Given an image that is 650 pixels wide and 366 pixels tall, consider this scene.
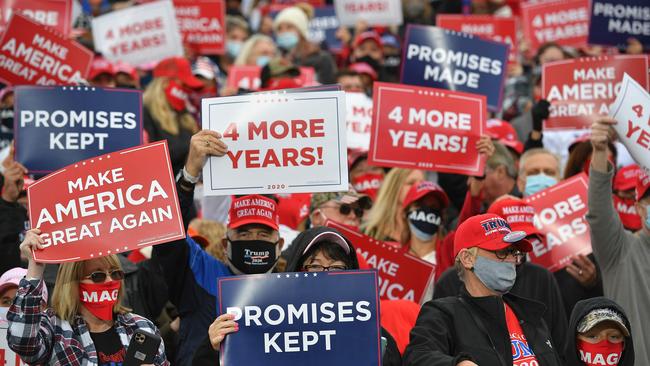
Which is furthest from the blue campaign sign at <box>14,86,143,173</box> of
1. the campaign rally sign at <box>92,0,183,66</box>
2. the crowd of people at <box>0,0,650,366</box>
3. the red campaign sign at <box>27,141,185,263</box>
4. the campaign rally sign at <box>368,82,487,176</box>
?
the campaign rally sign at <box>92,0,183,66</box>

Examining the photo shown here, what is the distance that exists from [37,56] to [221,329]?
16.2ft

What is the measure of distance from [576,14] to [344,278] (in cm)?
955

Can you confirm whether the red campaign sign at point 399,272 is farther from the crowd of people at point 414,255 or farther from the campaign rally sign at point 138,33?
the campaign rally sign at point 138,33

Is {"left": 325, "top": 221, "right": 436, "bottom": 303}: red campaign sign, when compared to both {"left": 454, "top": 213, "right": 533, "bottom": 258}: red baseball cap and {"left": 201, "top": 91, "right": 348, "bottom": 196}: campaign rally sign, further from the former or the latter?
{"left": 454, "top": 213, "right": 533, "bottom": 258}: red baseball cap

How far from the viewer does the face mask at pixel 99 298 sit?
631 centimetres

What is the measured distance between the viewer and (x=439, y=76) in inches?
404

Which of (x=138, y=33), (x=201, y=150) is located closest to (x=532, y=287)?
(x=201, y=150)

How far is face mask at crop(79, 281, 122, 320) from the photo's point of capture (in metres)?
6.31

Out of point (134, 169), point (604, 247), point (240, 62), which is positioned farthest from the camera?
point (240, 62)

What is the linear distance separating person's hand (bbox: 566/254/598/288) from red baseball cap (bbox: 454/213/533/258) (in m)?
1.94

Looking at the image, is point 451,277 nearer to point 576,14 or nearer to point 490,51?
point 490,51

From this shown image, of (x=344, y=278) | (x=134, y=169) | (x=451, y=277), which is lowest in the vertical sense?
(x=451, y=277)

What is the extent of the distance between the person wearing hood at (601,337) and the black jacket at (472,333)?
35cm

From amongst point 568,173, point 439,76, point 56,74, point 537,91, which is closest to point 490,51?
point 439,76
